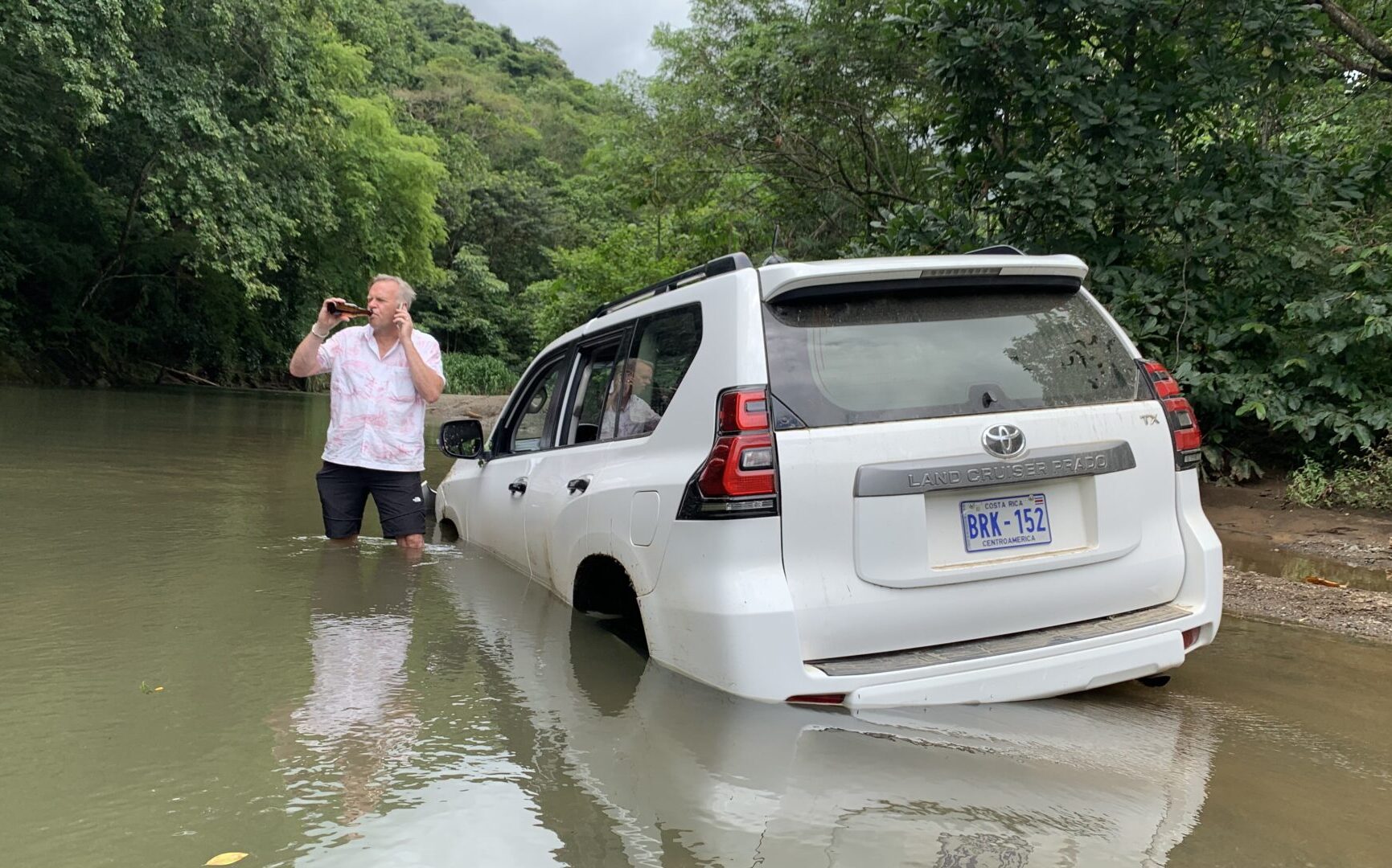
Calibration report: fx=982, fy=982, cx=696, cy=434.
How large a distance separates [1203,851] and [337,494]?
15.1 ft

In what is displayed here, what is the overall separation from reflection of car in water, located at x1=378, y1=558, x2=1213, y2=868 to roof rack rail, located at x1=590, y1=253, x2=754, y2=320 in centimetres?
136

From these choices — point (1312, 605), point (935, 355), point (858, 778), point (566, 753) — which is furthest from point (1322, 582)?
point (566, 753)

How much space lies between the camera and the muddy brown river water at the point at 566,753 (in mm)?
2334

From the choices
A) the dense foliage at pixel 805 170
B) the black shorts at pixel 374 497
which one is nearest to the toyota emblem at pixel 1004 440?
the black shorts at pixel 374 497

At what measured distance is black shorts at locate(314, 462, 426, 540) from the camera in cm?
553

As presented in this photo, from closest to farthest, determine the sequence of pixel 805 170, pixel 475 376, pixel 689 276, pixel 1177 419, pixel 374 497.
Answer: pixel 1177 419
pixel 689 276
pixel 374 497
pixel 805 170
pixel 475 376

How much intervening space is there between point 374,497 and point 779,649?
133 inches

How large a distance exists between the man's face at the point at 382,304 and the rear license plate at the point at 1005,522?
337cm

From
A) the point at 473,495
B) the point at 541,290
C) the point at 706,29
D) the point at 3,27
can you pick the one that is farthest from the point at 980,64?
the point at 541,290

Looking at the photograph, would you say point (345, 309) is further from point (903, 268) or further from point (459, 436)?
point (903, 268)

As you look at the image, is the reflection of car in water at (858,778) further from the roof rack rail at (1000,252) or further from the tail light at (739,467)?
the roof rack rail at (1000,252)

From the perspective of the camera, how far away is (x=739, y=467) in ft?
9.66

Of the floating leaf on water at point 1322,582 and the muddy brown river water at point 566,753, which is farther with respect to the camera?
the floating leaf on water at point 1322,582

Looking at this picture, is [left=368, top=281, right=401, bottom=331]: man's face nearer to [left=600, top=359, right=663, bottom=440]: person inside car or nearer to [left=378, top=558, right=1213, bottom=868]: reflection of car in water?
[left=600, top=359, right=663, bottom=440]: person inside car
